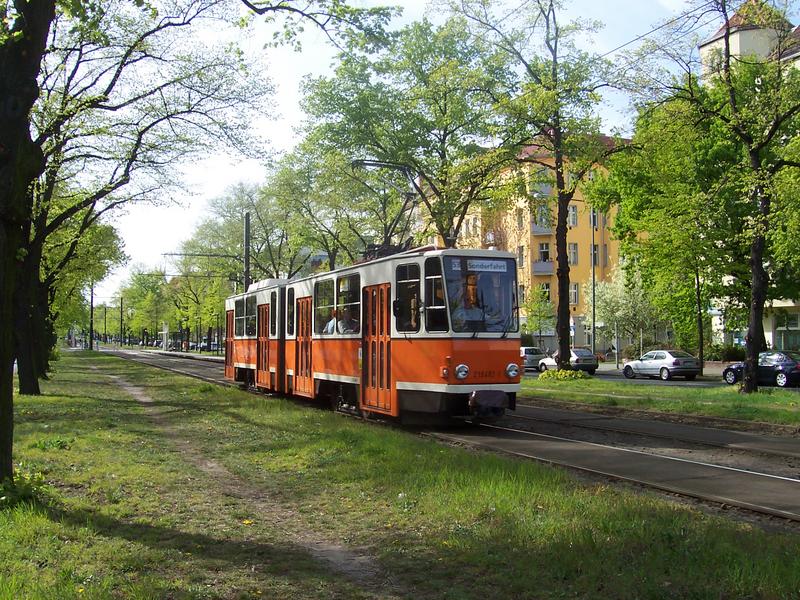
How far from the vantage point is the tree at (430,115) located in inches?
982

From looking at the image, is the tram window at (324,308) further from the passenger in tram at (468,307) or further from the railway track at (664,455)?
the railway track at (664,455)

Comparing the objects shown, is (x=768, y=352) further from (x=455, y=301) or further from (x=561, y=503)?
(x=561, y=503)

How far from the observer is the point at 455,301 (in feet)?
42.9

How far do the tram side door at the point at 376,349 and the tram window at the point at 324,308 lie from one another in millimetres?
1742

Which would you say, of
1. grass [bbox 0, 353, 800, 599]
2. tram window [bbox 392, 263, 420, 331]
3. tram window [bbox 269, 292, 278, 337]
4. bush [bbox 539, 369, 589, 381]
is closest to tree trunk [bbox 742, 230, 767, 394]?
bush [bbox 539, 369, 589, 381]

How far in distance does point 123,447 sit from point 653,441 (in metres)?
8.63

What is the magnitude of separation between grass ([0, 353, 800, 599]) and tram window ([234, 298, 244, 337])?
14059 millimetres

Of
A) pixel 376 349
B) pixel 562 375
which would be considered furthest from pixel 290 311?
pixel 562 375

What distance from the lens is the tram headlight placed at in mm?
12803

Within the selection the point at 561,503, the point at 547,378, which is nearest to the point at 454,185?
the point at 547,378

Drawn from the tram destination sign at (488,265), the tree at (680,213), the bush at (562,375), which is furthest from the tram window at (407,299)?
the bush at (562,375)

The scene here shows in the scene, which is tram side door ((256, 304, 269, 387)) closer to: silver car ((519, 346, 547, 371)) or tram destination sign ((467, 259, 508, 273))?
tram destination sign ((467, 259, 508, 273))

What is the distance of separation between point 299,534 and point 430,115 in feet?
78.2

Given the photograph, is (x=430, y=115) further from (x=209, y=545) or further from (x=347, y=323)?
(x=209, y=545)
